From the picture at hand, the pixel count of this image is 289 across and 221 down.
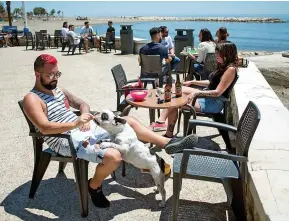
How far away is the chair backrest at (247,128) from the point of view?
2332mm

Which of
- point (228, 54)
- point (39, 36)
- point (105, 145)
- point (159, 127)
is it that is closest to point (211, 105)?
point (228, 54)

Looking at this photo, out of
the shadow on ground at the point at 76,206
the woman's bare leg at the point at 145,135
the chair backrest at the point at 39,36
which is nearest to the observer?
the shadow on ground at the point at 76,206

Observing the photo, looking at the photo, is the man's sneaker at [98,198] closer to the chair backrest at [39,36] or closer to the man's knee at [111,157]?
the man's knee at [111,157]

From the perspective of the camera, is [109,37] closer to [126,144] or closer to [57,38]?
[57,38]

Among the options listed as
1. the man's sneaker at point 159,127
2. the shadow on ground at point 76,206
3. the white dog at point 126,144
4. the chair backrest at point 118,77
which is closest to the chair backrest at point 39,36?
the chair backrest at point 118,77

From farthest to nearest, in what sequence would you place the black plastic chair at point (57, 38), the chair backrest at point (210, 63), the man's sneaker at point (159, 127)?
the black plastic chair at point (57, 38)
the chair backrest at point (210, 63)
the man's sneaker at point (159, 127)

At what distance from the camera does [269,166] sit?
248 centimetres

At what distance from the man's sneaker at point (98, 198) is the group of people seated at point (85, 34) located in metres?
10.7

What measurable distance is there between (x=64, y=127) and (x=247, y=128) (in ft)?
4.48

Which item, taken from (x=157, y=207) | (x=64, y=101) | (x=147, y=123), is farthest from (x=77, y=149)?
(x=147, y=123)

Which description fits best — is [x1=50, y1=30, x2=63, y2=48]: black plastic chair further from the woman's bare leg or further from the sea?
the sea

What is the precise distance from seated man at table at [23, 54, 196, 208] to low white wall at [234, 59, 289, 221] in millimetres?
552

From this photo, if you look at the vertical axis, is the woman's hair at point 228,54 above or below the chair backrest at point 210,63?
above

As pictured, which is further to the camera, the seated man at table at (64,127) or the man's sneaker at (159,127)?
the man's sneaker at (159,127)
